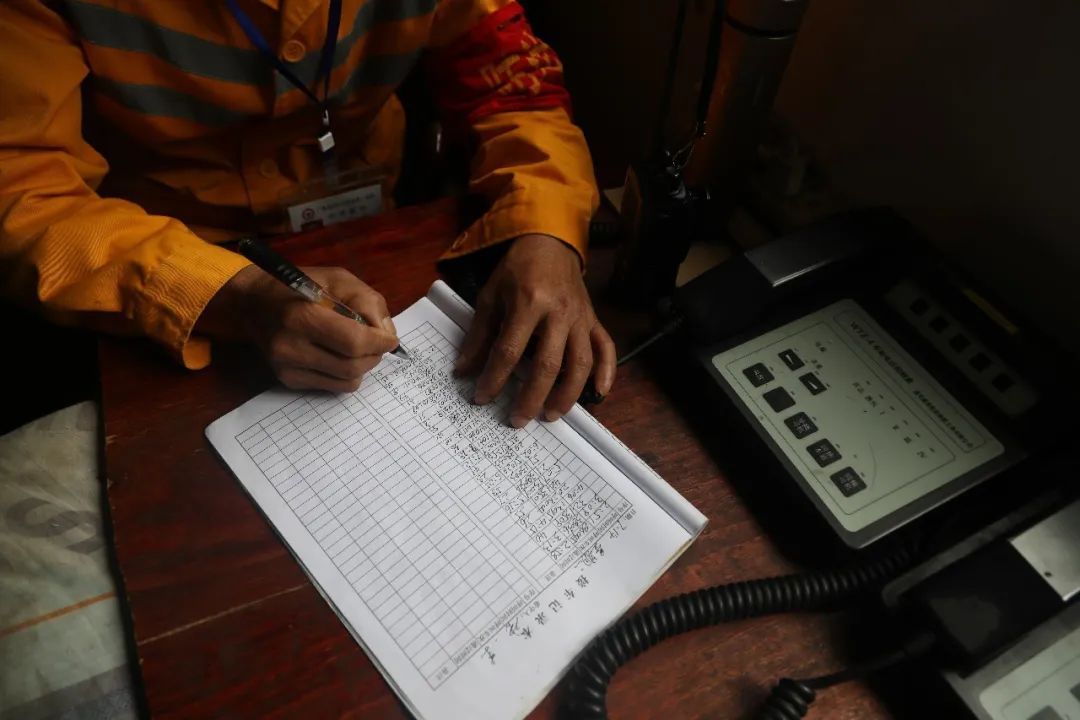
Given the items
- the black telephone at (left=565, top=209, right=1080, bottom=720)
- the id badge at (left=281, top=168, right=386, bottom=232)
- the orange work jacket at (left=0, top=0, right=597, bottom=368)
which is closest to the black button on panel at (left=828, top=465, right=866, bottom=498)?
the black telephone at (left=565, top=209, right=1080, bottom=720)

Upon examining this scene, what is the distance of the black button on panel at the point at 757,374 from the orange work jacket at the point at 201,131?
234mm

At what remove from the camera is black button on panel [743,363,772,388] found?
603 millimetres

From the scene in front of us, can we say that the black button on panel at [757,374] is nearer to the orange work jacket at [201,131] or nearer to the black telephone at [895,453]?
the black telephone at [895,453]

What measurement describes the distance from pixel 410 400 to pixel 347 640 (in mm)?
209

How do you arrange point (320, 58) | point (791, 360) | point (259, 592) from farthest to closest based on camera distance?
point (320, 58) → point (791, 360) → point (259, 592)

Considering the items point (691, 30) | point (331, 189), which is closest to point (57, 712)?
point (331, 189)

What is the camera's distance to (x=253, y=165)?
0.83m

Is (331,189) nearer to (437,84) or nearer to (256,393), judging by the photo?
(437,84)

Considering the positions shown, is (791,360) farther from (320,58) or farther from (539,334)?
(320,58)

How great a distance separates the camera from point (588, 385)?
642mm

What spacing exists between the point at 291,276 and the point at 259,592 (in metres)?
0.26

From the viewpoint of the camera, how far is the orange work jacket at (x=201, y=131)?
61 cm

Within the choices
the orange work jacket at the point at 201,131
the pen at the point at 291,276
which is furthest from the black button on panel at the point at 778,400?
the pen at the point at 291,276

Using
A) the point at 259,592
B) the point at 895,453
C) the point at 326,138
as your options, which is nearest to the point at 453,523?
the point at 259,592
